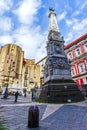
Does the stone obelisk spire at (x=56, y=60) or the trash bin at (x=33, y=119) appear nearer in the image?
the trash bin at (x=33, y=119)

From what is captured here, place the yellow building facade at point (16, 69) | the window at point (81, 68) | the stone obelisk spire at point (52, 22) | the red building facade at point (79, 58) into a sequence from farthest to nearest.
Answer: the yellow building facade at point (16, 69) → the window at point (81, 68) → the red building facade at point (79, 58) → the stone obelisk spire at point (52, 22)

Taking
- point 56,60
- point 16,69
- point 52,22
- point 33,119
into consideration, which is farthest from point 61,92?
point 16,69

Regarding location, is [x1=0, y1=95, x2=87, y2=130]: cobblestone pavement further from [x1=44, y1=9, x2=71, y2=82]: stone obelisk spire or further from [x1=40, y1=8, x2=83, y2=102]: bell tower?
[x1=44, y1=9, x2=71, y2=82]: stone obelisk spire

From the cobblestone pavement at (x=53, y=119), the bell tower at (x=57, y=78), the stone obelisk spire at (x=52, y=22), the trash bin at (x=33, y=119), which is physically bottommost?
the cobblestone pavement at (x=53, y=119)

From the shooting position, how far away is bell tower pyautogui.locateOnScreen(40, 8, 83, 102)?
1459 centimetres

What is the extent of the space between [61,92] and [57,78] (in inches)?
83.5

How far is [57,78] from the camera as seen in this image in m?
16.2

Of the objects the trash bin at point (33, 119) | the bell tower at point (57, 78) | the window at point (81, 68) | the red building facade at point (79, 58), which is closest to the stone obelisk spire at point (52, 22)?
the bell tower at point (57, 78)

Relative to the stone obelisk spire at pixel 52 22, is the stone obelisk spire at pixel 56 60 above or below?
below

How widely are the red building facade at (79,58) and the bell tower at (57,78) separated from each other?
10.4 meters

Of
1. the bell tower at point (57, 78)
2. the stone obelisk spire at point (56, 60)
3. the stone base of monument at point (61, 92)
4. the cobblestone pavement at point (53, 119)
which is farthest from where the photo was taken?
the stone obelisk spire at point (56, 60)

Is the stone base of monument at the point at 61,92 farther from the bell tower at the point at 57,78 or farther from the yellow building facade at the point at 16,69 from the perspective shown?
the yellow building facade at the point at 16,69

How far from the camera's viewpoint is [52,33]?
20.2 metres

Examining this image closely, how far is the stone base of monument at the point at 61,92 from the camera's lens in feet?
47.1
